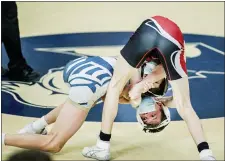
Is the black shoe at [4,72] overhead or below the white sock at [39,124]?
below

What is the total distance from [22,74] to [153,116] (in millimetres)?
2142

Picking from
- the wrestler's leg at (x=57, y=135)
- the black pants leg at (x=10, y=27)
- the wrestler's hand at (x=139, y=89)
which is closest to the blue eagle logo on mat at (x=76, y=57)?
the black pants leg at (x=10, y=27)

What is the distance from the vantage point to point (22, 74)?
4.76 meters

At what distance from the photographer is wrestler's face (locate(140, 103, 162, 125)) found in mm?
3002

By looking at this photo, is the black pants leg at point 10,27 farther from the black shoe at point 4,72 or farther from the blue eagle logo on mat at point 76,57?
the blue eagle logo on mat at point 76,57

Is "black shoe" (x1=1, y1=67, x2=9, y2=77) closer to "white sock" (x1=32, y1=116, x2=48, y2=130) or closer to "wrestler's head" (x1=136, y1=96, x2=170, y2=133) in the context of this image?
"white sock" (x1=32, y1=116, x2=48, y2=130)

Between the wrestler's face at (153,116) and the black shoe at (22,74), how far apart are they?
194cm

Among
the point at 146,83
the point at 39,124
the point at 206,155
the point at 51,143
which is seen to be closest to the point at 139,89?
the point at 146,83

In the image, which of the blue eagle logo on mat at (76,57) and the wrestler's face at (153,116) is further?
the blue eagle logo on mat at (76,57)

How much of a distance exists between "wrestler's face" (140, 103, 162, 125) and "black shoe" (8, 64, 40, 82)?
1945 mm

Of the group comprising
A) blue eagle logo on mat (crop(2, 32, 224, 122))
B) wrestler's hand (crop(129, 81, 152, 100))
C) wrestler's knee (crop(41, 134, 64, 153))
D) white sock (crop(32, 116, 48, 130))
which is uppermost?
wrestler's hand (crop(129, 81, 152, 100))

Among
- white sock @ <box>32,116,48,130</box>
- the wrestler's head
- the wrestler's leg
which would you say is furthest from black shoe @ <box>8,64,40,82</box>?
the wrestler's head

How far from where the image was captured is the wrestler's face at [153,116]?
3002 mm

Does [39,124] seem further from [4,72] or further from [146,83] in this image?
[4,72]
